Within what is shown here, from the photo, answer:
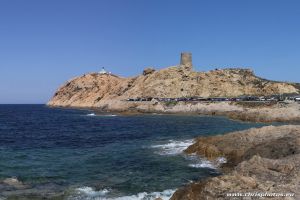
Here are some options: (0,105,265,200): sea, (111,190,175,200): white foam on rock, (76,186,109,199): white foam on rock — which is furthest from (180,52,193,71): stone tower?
(111,190,175,200): white foam on rock

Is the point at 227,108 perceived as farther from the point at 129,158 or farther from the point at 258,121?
the point at 129,158

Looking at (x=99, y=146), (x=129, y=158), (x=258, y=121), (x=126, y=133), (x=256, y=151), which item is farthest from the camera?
(x=258, y=121)

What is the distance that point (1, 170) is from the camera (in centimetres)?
3353

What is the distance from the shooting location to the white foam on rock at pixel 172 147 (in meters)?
42.8

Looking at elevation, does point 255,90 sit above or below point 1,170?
above

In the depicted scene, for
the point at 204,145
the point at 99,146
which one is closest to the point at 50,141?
the point at 99,146

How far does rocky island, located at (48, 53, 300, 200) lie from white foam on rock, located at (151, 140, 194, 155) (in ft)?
5.74

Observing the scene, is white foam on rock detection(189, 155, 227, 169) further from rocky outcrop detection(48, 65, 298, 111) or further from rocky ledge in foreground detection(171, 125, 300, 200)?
rocky outcrop detection(48, 65, 298, 111)

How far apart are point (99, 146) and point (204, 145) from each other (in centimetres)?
1556

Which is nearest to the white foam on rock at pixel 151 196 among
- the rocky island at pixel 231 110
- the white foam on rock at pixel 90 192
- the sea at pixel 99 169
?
the sea at pixel 99 169

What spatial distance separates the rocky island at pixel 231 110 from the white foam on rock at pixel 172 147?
175 cm

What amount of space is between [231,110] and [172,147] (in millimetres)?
64408

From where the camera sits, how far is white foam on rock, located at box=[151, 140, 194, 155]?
4281 centimetres

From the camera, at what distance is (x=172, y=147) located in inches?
1844
